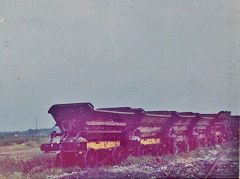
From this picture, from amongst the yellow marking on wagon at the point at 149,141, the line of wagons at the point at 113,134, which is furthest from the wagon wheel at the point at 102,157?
the yellow marking on wagon at the point at 149,141

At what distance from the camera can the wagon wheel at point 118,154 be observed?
47.6ft

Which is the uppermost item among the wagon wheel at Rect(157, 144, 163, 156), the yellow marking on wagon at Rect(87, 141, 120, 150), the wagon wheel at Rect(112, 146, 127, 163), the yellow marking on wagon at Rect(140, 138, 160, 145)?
the yellow marking on wagon at Rect(87, 141, 120, 150)

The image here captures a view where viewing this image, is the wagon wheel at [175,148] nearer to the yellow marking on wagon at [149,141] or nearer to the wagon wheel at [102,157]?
the yellow marking on wagon at [149,141]

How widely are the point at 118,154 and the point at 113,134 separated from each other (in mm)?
1009

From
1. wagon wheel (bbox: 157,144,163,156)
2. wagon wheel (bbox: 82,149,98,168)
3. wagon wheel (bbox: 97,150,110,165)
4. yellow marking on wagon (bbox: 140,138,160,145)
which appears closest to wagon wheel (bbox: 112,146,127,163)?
wagon wheel (bbox: 97,150,110,165)

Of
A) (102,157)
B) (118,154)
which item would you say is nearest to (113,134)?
(118,154)

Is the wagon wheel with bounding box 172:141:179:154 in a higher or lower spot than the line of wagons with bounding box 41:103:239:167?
lower

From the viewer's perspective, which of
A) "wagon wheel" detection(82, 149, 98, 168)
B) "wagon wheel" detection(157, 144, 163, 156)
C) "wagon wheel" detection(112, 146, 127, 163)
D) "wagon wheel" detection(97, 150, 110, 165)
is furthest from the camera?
"wagon wheel" detection(157, 144, 163, 156)

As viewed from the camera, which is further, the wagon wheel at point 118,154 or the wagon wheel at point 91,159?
the wagon wheel at point 118,154

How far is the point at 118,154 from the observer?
48.8 ft

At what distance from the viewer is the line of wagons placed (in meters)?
12.5

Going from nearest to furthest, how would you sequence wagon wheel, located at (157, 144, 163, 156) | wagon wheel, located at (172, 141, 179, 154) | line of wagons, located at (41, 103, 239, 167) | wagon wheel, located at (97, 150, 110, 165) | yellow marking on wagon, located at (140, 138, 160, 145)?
line of wagons, located at (41, 103, 239, 167) → wagon wheel, located at (97, 150, 110, 165) → yellow marking on wagon, located at (140, 138, 160, 145) → wagon wheel, located at (157, 144, 163, 156) → wagon wheel, located at (172, 141, 179, 154)

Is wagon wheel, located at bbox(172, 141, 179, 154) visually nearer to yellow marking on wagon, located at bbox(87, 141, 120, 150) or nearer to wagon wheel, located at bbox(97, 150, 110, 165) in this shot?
yellow marking on wagon, located at bbox(87, 141, 120, 150)

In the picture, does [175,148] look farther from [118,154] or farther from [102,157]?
[102,157]
